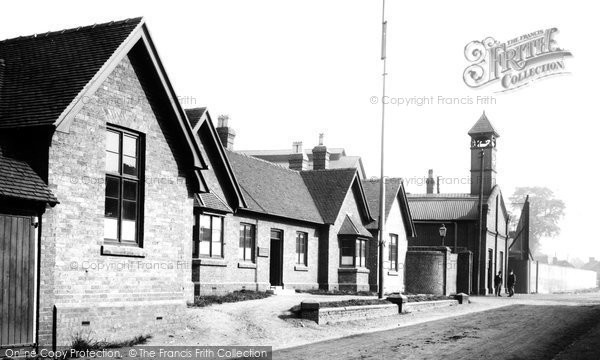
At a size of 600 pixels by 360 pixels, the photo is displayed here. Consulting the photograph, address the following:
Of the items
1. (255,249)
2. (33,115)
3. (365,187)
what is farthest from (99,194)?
(365,187)

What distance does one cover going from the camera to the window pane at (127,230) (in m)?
14.7

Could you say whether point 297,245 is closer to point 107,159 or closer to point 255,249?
point 255,249

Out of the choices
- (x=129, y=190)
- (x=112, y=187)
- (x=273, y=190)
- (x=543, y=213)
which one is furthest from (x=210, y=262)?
(x=543, y=213)

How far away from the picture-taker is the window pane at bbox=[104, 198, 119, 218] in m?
14.3

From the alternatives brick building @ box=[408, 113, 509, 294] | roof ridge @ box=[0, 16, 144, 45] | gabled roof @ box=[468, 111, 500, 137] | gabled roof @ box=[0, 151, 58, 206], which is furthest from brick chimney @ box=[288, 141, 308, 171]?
gabled roof @ box=[0, 151, 58, 206]

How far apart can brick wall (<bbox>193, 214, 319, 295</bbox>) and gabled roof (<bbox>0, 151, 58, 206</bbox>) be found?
10.7 meters

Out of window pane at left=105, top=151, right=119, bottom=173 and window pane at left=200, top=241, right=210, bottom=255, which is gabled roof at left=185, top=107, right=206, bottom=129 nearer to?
window pane at left=200, top=241, right=210, bottom=255

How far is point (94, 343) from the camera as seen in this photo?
13453 mm

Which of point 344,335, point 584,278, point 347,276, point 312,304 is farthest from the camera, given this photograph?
point 584,278

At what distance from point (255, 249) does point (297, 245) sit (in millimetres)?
4623

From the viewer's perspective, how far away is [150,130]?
50.8 feet

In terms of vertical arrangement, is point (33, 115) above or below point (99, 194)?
above

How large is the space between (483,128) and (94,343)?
42.5 m

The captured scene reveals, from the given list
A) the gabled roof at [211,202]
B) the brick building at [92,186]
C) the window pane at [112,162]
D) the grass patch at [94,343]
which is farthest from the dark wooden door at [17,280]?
the gabled roof at [211,202]
